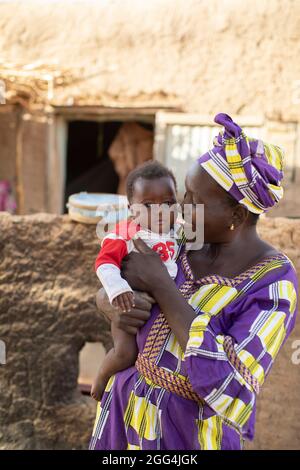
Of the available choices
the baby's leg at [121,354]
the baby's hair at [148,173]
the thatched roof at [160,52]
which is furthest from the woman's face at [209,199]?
the thatched roof at [160,52]

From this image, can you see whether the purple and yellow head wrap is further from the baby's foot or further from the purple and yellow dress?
the baby's foot

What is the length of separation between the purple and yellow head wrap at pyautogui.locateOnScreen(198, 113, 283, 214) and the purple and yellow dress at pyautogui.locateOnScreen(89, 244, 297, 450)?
0.67 feet

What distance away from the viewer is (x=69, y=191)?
9.94 m

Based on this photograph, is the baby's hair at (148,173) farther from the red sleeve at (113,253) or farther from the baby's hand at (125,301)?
the baby's hand at (125,301)

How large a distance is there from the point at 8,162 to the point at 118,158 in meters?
1.70

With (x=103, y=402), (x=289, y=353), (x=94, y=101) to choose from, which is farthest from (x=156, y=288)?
(x=94, y=101)

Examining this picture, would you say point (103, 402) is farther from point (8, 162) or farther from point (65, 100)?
point (8, 162)

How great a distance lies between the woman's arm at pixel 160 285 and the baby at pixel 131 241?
47 millimetres

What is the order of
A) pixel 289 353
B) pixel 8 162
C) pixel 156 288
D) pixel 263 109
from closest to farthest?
pixel 156 288, pixel 289 353, pixel 263 109, pixel 8 162

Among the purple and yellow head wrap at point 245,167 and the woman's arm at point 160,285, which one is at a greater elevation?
the purple and yellow head wrap at point 245,167

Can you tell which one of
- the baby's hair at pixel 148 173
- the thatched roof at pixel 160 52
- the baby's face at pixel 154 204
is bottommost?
the baby's face at pixel 154 204

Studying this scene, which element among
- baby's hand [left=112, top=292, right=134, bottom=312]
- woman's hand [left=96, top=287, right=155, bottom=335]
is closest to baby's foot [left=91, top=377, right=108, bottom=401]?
woman's hand [left=96, top=287, right=155, bottom=335]

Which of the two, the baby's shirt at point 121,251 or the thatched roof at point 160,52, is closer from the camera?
the baby's shirt at point 121,251

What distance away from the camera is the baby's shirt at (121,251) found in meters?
1.80
